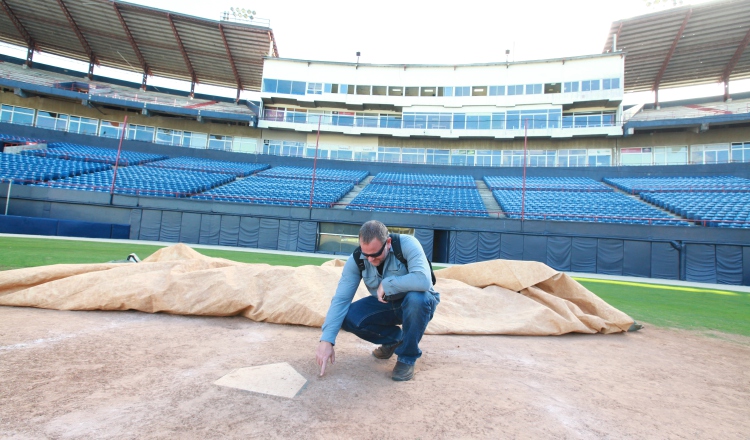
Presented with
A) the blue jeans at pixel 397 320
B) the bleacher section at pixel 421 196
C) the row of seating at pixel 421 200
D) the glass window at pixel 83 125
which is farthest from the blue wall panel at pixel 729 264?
the glass window at pixel 83 125

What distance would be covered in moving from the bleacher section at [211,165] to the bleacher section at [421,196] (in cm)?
977

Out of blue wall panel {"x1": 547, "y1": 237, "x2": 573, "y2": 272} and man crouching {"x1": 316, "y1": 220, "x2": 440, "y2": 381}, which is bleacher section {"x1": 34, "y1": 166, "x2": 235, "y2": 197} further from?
man crouching {"x1": 316, "y1": 220, "x2": 440, "y2": 381}

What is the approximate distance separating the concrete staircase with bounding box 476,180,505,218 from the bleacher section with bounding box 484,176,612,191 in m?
0.38

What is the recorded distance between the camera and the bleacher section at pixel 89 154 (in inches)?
956

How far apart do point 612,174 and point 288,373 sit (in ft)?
98.1

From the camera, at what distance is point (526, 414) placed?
2.21 metres

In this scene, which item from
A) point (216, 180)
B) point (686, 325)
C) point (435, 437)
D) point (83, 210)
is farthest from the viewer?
point (216, 180)

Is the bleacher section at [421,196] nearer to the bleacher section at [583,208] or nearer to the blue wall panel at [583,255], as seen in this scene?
the bleacher section at [583,208]

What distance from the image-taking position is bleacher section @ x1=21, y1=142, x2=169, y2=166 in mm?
24281

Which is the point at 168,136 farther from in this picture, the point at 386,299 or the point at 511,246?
the point at 386,299

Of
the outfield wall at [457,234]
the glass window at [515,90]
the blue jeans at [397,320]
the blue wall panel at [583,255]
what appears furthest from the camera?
the glass window at [515,90]

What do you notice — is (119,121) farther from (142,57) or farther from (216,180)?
(216,180)

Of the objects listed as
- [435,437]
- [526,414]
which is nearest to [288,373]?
A: [435,437]

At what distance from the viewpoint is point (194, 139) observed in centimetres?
3244
